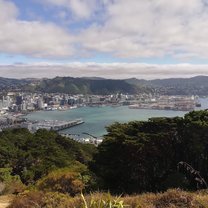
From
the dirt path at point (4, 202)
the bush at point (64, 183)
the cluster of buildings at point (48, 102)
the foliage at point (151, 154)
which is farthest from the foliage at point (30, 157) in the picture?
the cluster of buildings at point (48, 102)

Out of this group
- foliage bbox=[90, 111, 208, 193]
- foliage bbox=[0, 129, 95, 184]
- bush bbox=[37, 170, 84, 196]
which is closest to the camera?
bush bbox=[37, 170, 84, 196]

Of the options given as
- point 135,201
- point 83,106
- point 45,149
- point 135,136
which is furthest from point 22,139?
point 83,106

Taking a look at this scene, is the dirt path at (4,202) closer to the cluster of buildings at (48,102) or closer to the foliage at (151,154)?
the foliage at (151,154)

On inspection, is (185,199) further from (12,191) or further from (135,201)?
(12,191)

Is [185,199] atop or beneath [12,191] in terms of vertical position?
atop

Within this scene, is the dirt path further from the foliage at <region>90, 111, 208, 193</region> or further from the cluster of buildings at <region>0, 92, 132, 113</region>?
the cluster of buildings at <region>0, 92, 132, 113</region>

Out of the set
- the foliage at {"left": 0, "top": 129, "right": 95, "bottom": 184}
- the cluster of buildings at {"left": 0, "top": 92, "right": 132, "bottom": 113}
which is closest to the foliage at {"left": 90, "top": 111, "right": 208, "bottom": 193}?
the foliage at {"left": 0, "top": 129, "right": 95, "bottom": 184}

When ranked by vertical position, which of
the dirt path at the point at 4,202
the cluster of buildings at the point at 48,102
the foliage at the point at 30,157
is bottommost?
the cluster of buildings at the point at 48,102

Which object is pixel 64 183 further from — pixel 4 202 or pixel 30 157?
pixel 30 157
